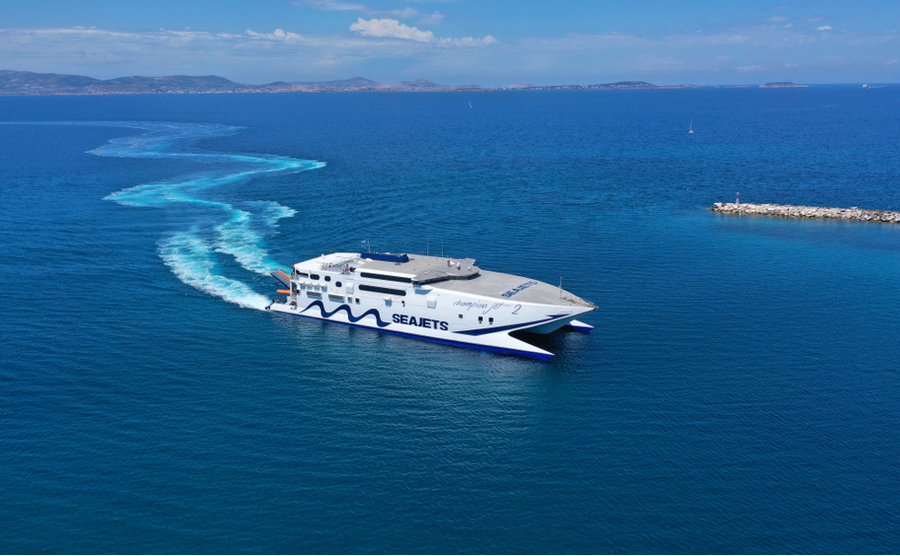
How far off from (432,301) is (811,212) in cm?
9992

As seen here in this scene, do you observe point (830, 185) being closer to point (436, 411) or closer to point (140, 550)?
point (436, 411)

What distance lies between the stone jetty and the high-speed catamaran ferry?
256ft

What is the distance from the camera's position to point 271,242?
114 meters

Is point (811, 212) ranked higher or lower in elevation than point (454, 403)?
higher

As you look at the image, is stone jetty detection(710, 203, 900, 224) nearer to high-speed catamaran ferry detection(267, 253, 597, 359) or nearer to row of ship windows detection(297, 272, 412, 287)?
high-speed catamaran ferry detection(267, 253, 597, 359)

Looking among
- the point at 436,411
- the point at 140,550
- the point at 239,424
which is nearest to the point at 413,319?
the point at 436,411

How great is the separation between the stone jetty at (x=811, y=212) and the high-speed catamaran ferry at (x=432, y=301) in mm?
78011

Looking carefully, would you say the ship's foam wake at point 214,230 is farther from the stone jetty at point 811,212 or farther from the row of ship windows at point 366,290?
the stone jetty at point 811,212

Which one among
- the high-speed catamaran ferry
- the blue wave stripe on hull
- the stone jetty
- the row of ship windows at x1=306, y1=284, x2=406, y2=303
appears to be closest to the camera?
the high-speed catamaran ferry

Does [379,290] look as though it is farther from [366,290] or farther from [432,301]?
[432,301]

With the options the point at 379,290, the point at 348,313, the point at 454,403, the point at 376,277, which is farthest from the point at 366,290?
the point at 454,403

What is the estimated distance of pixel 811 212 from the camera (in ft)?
438

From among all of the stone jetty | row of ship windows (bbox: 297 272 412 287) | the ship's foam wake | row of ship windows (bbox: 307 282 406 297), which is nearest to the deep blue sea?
the ship's foam wake

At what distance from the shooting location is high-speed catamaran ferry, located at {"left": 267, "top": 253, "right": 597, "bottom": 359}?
74875 mm
